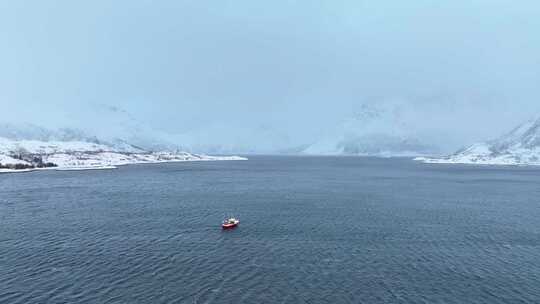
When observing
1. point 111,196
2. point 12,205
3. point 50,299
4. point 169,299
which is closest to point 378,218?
point 169,299

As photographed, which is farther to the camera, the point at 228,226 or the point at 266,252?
the point at 228,226

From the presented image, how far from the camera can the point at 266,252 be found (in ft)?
254

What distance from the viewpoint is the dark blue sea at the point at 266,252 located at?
5603 centimetres

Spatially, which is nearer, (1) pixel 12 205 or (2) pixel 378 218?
(2) pixel 378 218

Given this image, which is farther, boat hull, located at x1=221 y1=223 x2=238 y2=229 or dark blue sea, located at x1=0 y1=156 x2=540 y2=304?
boat hull, located at x1=221 y1=223 x2=238 y2=229

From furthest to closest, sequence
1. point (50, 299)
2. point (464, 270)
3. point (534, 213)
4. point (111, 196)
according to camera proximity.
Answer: point (111, 196)
point (534, 213)
point (464, 270)
point (50, 299)

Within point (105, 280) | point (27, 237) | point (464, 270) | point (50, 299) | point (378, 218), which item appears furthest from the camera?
point (378, 218)

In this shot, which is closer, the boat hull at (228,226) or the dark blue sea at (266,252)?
the dark blue sea at (266,252)

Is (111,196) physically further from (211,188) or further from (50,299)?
(50,299)

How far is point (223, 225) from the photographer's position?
322 feet

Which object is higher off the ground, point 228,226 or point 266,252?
point 228,226

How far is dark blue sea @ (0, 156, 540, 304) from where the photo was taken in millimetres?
56031

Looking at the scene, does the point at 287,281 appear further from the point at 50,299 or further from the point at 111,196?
the point at 111,196

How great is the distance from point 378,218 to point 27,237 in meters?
92.3
